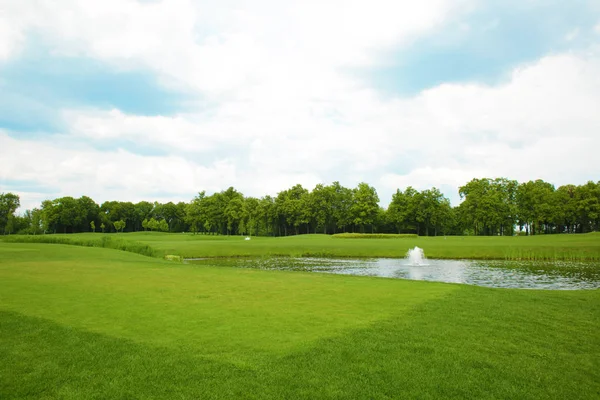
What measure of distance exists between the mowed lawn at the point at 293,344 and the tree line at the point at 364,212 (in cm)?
9025

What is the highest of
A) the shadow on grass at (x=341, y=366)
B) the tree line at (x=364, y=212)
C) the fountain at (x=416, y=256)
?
the tree line at (x=364, y=212)

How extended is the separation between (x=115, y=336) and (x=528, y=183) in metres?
108

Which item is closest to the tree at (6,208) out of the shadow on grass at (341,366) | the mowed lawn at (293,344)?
the mowed lawn at (293,344)

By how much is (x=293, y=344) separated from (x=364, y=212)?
94537 millimetres

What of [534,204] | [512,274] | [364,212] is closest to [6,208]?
[364,212]

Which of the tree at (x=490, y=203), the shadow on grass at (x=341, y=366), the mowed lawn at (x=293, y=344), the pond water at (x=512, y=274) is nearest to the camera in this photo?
the shadow on grass at (x=341, y=366)

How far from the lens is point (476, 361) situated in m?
6.59

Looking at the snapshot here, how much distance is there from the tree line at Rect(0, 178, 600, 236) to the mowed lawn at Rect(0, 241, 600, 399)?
90248 mm

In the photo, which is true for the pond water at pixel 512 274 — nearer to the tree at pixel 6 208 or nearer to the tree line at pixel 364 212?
the tree line at pixel 364 212

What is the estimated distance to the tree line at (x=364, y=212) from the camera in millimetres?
91562

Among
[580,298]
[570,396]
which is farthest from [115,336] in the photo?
[580,298]

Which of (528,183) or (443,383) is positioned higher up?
(528,183)

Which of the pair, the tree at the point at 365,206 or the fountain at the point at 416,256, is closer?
the fountain at the point at 416,256

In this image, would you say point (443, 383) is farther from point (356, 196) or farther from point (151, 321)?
point (356, 196)
